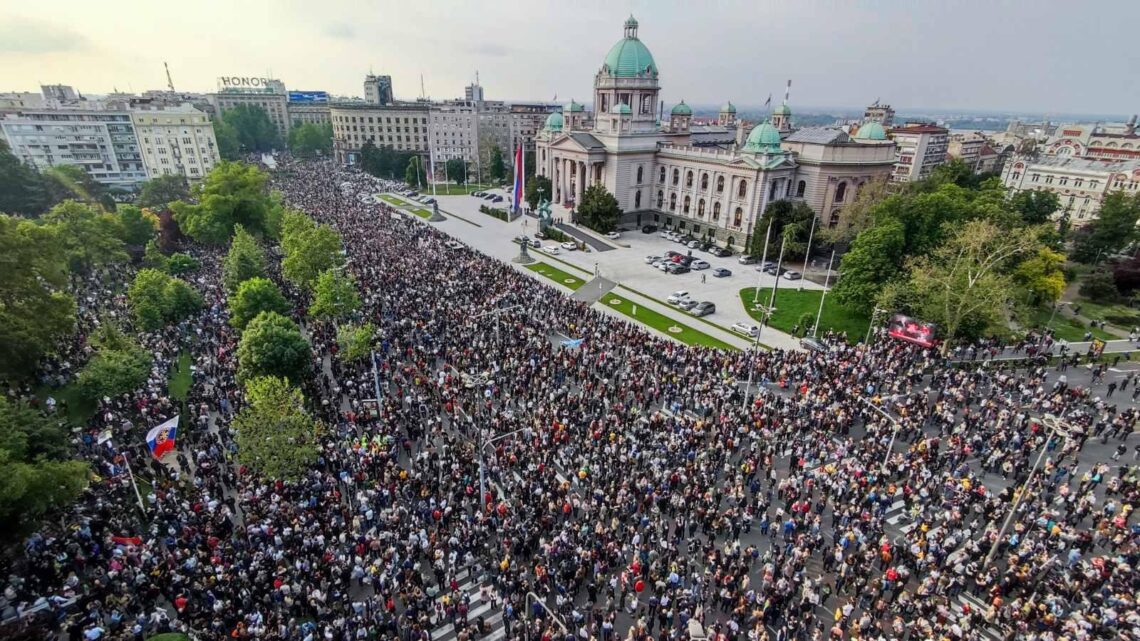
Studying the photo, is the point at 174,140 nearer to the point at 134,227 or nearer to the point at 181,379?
the point at 134,227

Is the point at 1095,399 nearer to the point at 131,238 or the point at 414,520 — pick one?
the point at 414,520

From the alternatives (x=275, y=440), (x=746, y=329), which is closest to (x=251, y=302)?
(x=275, y=440)

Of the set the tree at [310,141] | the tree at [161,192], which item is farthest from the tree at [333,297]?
the tree at [310,141]

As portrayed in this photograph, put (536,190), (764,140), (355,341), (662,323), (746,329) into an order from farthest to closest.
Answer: (536,190) < (764,140) < (662,323) < (746,329) < (355,341)

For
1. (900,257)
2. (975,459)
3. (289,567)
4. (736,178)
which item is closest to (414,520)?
(289,567)

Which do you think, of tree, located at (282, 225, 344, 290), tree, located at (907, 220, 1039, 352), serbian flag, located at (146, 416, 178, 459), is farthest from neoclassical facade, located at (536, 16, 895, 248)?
serbian flag, located at (146, 416, 178, 459)

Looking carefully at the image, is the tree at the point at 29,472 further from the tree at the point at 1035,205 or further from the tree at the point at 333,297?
the tree at the point at 1035,205
